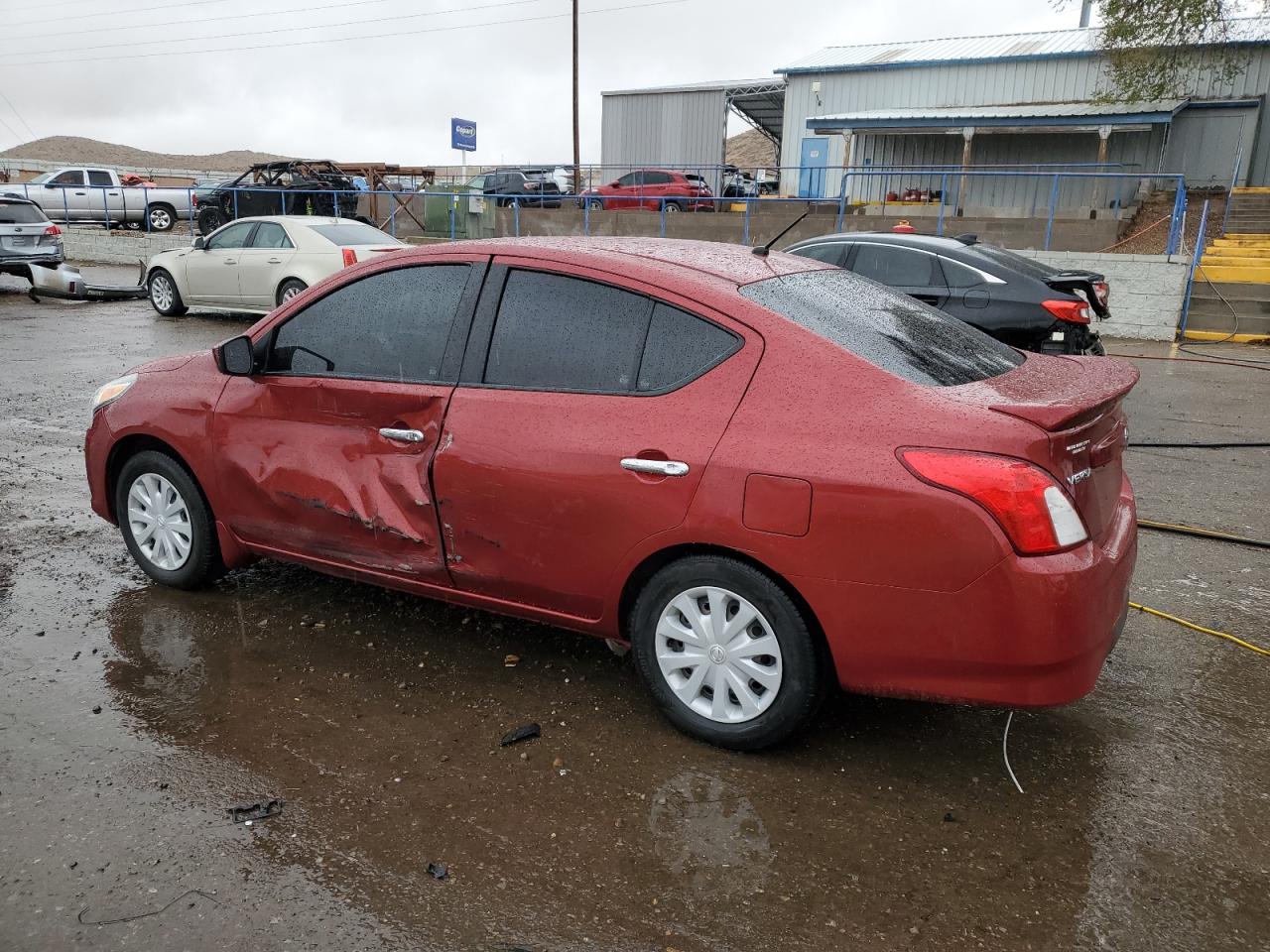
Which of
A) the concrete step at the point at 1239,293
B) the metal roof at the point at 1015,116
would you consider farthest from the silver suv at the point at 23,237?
the metal roof at the point at 1015,116

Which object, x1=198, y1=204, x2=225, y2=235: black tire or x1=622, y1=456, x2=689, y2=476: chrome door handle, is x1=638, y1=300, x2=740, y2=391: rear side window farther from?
x1=198, y1=204, x2=225, y2=235: black tire

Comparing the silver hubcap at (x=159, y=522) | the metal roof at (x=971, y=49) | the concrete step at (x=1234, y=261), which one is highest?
the metal roof at (x=971, y=49)

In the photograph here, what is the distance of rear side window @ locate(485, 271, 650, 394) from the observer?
130 inches

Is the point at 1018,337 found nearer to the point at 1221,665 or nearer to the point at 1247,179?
the point at 1221,665

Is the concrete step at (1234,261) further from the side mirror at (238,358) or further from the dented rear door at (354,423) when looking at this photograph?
the side mirror at (238,358)

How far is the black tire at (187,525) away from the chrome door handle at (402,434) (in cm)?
116

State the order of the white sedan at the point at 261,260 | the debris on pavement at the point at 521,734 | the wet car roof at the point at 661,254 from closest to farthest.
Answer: the debris on pavement at the point at 521,734
the wet car roof at the point at 661,254
the white sedan at the point at 261,260

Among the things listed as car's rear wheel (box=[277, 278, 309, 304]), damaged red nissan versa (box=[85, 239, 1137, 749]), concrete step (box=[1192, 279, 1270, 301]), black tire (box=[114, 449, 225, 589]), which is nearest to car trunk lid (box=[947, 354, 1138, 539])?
damaged red nissan versa (box=[85, 239, 1137, 749])

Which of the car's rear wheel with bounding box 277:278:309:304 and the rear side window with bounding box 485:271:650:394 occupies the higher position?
the rear side window with bounding box 485:271:650:394

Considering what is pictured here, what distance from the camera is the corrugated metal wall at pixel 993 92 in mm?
27125

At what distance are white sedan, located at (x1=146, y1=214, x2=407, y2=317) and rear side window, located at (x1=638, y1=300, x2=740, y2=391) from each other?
9.92 meters

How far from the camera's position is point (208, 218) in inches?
915

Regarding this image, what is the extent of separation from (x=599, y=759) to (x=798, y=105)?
109ft

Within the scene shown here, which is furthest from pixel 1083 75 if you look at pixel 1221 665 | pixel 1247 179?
pixel 1221 665
